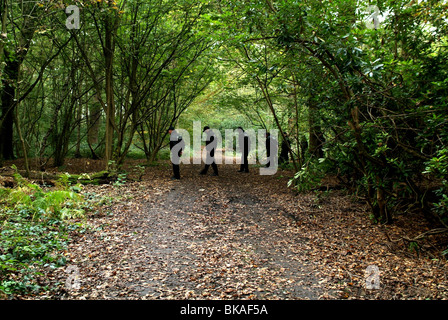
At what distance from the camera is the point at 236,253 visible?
4641mm

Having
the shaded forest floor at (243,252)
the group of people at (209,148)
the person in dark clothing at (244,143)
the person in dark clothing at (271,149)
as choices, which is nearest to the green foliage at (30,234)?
the shaded forest floor at (243,252)

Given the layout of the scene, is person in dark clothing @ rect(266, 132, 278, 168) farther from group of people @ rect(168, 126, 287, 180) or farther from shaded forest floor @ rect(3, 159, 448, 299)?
shaded forest floor @ rect(3, 159, 448, 299)

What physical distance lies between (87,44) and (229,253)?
31.4ft

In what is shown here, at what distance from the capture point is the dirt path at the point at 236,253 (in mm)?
3549

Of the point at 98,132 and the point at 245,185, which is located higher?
the point at 98,132

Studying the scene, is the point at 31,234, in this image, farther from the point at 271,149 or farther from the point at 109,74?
the point at 271,149

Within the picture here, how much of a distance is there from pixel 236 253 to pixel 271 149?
28.8 ft

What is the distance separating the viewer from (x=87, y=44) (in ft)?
34.6

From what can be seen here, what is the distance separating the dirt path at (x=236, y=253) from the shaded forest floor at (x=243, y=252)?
0.05ft

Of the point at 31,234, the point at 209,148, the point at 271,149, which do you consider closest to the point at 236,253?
the point at 31,234

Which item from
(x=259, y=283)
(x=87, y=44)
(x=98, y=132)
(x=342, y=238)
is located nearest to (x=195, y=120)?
(x=98, y=132)

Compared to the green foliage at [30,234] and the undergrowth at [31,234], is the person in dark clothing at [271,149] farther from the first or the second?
the green foliage at [30,234]

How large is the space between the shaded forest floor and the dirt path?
15 millimetres
